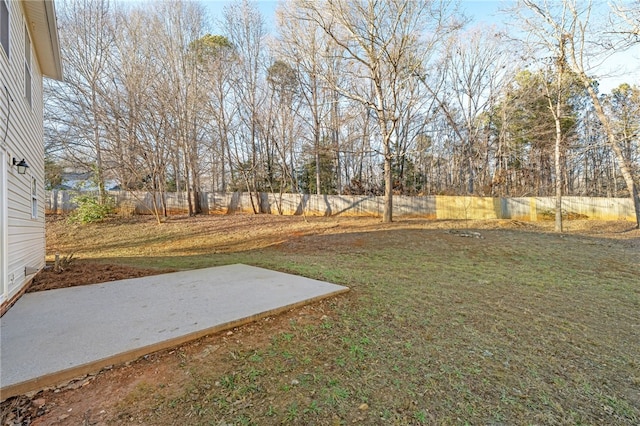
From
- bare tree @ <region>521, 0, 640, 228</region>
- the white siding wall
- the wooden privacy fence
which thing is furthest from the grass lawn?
the wooden privacy fence

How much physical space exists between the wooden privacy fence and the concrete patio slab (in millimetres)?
11287

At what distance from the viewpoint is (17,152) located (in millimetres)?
3877

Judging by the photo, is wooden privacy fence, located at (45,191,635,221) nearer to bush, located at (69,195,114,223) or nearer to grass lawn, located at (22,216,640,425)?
bush, located at (69,195,114,223)

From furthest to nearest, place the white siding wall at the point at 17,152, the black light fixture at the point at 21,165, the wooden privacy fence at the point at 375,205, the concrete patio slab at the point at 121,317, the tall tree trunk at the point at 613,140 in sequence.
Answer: the wooden privacy fence at the point at 375,205, the tall tree trunk at the point at 613,140, the black light fixture at the point at 21,165, the white siding wall at the point at 17,152, the concrete patio slab at the point at 121,317

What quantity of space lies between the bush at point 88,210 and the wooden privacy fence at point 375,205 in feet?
3.44

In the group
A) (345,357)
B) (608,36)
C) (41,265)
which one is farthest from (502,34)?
(41,265)

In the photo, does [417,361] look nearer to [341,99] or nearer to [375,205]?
[375,205]

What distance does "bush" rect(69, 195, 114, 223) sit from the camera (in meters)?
12.1

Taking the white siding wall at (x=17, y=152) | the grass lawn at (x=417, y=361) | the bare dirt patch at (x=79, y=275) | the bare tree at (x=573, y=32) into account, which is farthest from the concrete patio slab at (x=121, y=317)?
the bare tree at (x=573, y=32)

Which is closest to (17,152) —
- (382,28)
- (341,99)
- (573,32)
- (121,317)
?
(121,317)

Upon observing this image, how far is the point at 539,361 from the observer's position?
2.26 m

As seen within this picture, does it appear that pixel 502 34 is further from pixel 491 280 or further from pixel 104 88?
pixel 104 88

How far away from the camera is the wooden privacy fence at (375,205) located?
13.3 metres

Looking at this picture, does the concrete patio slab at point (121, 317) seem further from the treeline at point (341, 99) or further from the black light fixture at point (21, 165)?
the treeline at point (341, 99)
